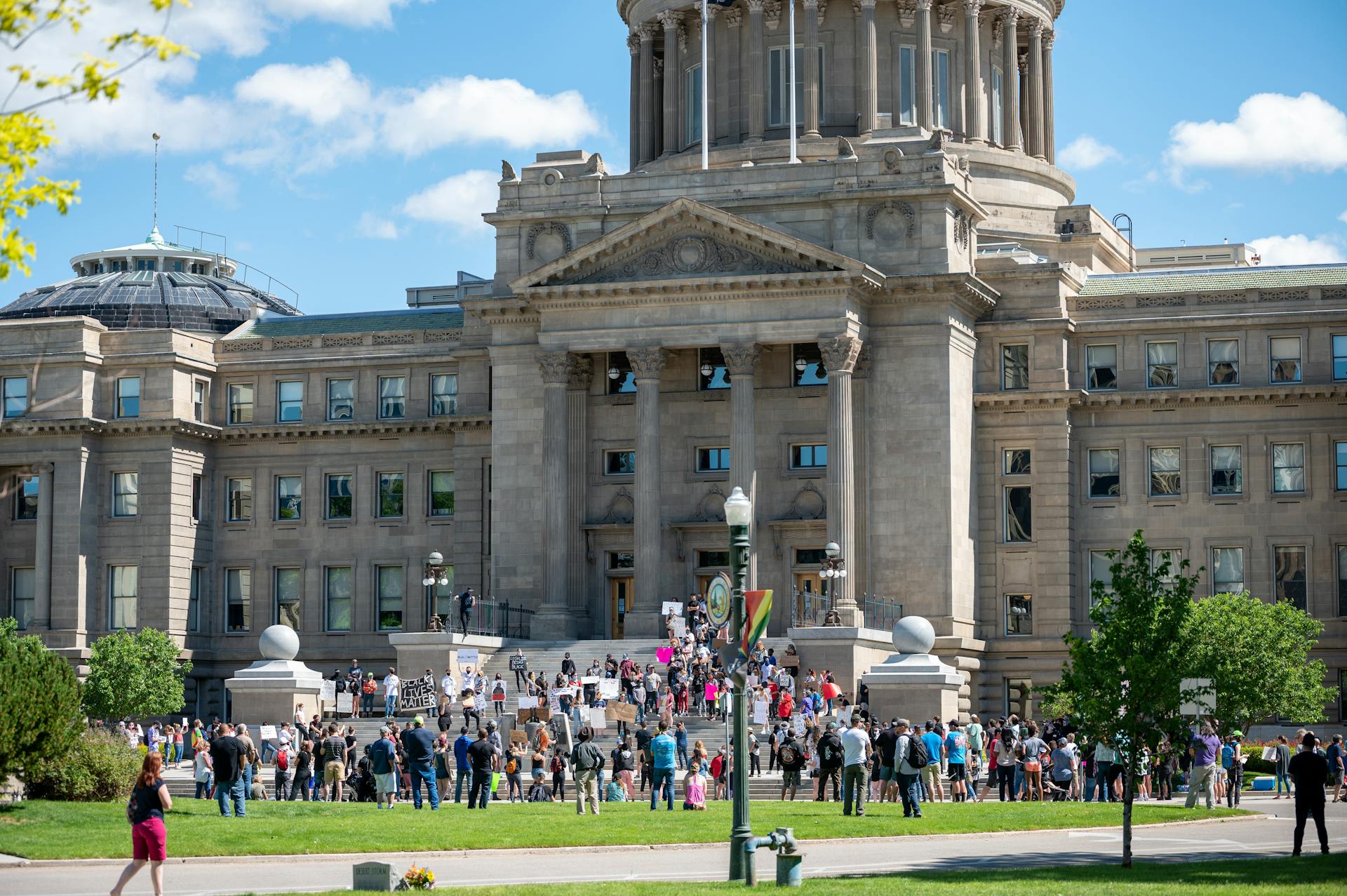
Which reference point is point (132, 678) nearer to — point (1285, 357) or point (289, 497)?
point (289, 497)

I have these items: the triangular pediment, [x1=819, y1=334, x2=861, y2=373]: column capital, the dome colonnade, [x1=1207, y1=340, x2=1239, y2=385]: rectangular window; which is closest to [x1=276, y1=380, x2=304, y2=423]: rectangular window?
the triangular pediment

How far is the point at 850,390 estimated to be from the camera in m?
69.7

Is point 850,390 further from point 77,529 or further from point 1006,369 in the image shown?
point 77,529

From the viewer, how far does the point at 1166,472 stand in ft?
240

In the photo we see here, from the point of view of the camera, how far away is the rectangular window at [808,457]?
72.2 m

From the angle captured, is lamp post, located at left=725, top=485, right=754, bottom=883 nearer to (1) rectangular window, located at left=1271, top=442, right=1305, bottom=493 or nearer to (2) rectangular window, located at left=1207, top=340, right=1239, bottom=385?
(1) rectangular window, located at left=1271, top=442, right=1305, bottom=493

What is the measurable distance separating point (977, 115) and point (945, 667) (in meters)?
36.3

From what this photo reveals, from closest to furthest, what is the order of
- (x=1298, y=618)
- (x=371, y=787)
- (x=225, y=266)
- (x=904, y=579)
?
(x=371, y=787), (x=1298, y=618), (x=904, y=579), (x=225, y=266)

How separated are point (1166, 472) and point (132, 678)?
34.7m

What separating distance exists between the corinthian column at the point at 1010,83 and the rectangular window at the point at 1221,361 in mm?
18633

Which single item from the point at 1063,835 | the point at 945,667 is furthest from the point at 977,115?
the point at 1063,835

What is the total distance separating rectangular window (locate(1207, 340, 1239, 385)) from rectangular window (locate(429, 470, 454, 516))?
26638 millimetres

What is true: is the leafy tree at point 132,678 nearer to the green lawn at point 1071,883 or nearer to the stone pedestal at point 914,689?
the stone pedestal at point 914,689

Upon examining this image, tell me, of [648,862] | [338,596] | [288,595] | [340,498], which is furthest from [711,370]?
[648,862]
